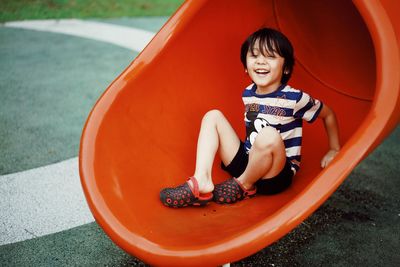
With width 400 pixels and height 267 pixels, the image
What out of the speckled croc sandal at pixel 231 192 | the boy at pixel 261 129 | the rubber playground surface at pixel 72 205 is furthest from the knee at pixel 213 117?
the rubber playground surface at pixel 72 205

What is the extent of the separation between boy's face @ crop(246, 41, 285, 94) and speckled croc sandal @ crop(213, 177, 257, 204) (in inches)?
17.6

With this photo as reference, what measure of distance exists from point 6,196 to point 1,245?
393 millimetres

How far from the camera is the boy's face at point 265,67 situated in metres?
1.88

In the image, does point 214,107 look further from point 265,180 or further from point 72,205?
point 72,205

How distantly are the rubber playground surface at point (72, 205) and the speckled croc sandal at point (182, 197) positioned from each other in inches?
11.5

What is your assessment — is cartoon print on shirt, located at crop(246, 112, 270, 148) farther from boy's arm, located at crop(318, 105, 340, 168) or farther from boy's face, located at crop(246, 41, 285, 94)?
boy's arm, located at crop(318, 105, 340, 168)

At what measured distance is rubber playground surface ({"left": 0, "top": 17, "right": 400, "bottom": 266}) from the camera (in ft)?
5.87

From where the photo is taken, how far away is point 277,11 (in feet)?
8.05

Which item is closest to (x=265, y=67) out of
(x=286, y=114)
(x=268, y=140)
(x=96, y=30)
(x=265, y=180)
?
(x=286, y=114)

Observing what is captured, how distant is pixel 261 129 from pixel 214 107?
0.42 metres

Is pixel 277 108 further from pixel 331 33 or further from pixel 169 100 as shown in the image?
pixel 331 33

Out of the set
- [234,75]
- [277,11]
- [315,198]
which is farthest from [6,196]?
[277,11]

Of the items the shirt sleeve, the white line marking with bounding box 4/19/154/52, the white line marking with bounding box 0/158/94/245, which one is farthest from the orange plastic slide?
the white line marking with bounding box 4/19/154/52

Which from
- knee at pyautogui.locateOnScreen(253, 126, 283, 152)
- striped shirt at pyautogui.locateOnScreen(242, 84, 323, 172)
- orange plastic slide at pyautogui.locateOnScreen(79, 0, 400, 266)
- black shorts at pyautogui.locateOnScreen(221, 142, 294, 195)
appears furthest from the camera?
striped shirt at pyautogui.locateOnScreen(242, 84, 323, 172)
